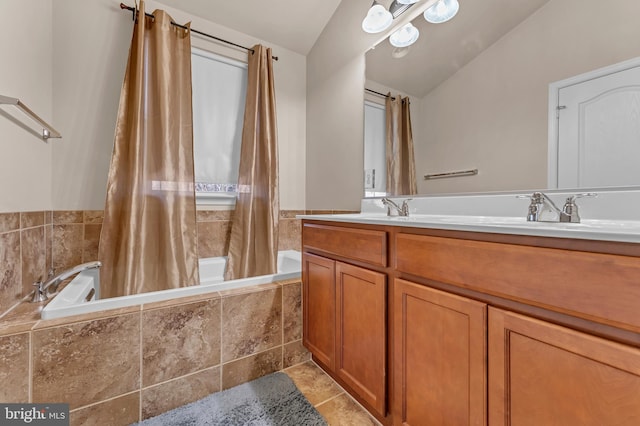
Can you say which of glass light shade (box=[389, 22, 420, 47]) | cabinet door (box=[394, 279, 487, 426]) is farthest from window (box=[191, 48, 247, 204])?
cabinet door (box=[394, 279, 487, 426])

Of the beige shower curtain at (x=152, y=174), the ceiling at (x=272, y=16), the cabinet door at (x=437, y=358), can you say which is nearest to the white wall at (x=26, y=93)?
the beige shower curtain at (x=152, y=174)

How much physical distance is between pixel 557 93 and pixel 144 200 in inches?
85.1

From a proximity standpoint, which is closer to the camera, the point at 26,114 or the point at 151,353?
the point at 151,353

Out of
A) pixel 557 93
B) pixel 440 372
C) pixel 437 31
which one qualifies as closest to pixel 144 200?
pixel 440 372

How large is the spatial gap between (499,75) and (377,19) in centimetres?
92

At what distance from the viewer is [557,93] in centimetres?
104

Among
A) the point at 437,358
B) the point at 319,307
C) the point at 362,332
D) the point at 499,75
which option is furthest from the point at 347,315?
the point at 499,75

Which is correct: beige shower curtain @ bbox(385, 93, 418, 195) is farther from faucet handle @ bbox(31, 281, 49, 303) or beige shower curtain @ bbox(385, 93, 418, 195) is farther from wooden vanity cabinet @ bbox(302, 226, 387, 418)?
faucet handle @ bbox(31, 281, 49, 303)

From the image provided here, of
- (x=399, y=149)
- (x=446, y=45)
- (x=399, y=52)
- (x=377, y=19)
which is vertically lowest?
(x=399, y=149)

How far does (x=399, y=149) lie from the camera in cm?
168

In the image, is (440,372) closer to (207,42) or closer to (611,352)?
(611,352)

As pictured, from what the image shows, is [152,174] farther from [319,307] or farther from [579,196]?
[579,196]

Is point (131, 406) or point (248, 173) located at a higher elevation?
point (248, 173)

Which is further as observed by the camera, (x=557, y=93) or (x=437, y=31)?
(x=437, y=31)
